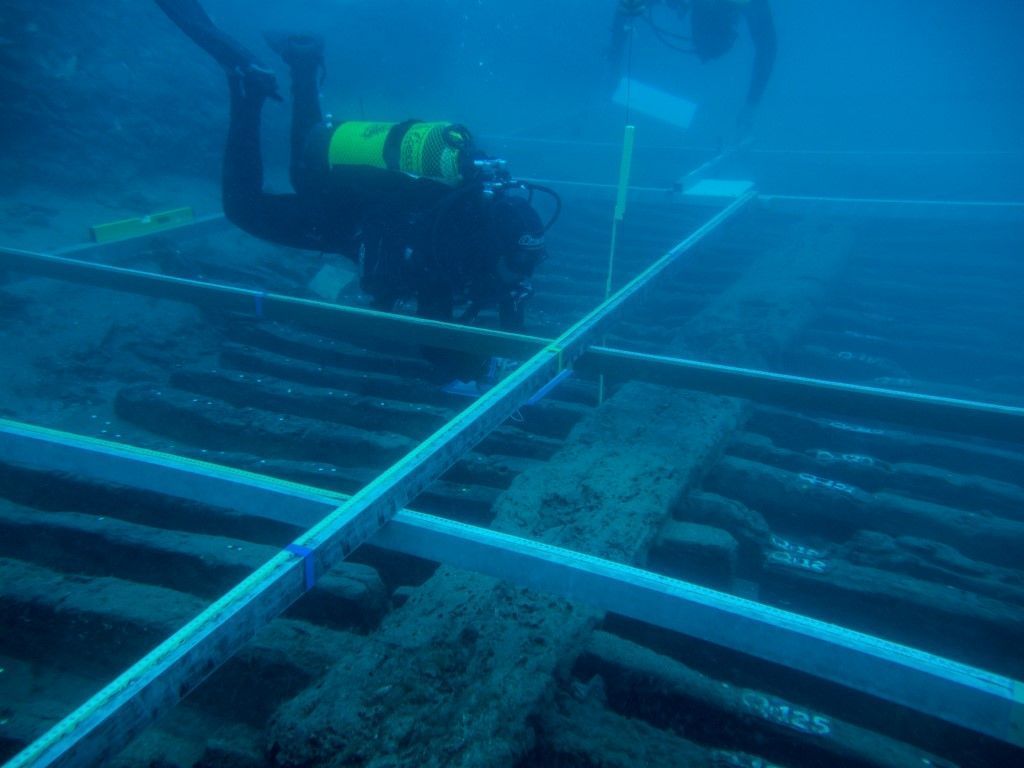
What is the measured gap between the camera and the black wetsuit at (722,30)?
9391 mm

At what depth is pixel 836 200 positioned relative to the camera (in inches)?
309

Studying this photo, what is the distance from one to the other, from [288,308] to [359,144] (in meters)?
1.43

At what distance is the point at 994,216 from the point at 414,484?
7.81m

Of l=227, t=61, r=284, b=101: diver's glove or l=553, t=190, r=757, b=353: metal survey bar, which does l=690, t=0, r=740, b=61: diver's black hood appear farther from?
l=227, t=61, r=284, b=101: diver's glove

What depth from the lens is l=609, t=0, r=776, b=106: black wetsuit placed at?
9.39 metres

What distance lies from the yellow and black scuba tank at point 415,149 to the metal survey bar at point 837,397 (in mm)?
1720

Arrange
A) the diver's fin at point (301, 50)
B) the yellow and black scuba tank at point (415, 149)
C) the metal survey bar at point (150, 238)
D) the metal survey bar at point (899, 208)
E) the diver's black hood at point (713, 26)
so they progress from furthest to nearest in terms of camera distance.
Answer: the diver's black hood at point (713, 26)
the metal survey bar at point (899, 208)
the diver's fin at point (301, 50)
the metal survey bar at point (150, 238)
the yellow and black scuba tank at point (415, 149)

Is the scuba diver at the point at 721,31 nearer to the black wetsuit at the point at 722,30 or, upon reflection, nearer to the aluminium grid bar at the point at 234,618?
the black wetsuit at the point at 722,30

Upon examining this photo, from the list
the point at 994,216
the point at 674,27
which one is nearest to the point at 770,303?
the point at 994,216

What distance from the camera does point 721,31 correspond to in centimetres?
958

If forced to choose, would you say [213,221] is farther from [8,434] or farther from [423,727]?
[423,727]

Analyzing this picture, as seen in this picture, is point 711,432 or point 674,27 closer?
point 711,432

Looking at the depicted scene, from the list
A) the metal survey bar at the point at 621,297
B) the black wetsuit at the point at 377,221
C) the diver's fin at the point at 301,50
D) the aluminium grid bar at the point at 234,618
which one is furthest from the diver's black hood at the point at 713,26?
the aluminium grid bar at the point at 234,618

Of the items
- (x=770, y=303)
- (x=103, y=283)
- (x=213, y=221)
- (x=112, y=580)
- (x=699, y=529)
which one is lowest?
(x=112, y=580)
